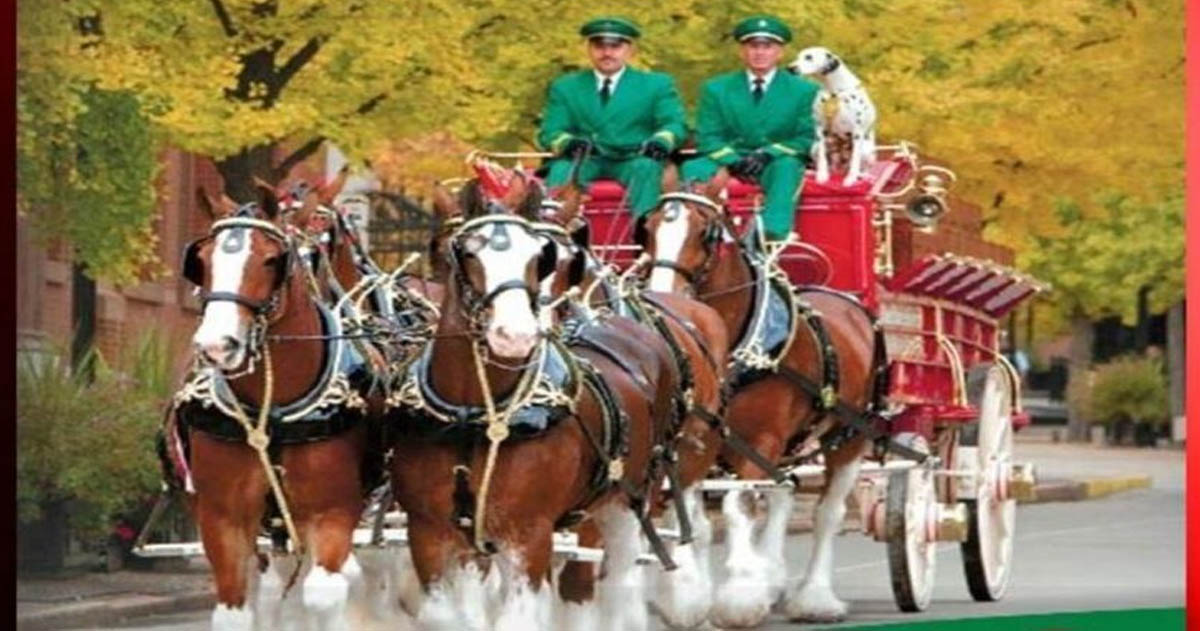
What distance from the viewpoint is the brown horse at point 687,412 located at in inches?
519

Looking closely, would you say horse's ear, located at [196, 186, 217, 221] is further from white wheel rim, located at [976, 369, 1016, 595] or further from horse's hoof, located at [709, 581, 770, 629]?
white wheel rim, located at [976, 369, 1016, 595]

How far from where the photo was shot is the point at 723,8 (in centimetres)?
1449

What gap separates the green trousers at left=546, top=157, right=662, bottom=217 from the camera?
14.1 meters

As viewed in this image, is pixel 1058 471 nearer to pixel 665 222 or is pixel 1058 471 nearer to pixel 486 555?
pixel 665 222

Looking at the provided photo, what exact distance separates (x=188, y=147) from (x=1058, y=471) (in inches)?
148

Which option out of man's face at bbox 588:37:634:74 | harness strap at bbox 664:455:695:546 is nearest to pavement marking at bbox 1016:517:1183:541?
harness strap at bbox 664:455:695:546

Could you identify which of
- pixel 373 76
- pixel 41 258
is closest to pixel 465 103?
pixel 373 76

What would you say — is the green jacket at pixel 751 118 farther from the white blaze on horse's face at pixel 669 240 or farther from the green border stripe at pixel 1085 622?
the green border stripe at pixel 1085 622

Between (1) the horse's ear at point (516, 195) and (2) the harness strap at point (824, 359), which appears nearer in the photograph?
(1) the horse's ear at point (516, 195)

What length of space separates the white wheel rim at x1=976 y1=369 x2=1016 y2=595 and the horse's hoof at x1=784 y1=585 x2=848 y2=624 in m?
0.77

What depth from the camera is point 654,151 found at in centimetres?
1413

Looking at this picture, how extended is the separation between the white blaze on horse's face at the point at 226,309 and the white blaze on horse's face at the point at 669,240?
291 centimetres

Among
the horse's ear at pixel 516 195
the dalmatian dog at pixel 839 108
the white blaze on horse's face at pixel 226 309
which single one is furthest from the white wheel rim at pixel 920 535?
the white blaze on horse's face at pixel 226 309

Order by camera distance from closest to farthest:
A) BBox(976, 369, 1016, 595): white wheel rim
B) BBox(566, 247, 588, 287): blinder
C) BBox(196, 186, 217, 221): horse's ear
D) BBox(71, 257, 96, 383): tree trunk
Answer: BBox(196, 186, 217, 221): horse's ear, BBox(566, 247, 588, 287): blinder, BBox(71, 257, 96, 383): tree trunk, BBox(976, 369, 1016, 595): white wheel rim
